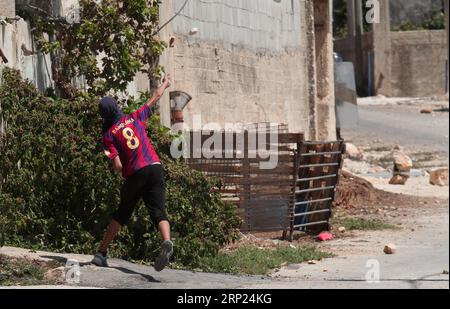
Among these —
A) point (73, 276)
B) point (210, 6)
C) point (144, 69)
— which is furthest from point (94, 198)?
point (210, 6)

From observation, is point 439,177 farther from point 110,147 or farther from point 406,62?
point 406,62

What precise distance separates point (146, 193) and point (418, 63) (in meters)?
31.5

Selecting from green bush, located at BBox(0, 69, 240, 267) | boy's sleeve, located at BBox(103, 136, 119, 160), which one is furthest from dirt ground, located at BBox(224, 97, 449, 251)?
boy's sleeve, located at BBox(103, 136, 119, 160)

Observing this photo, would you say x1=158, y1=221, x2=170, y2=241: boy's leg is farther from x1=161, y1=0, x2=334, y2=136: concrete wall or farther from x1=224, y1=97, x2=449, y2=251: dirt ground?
x1=161, y1=0, x2=334, y2=136: concrete wall

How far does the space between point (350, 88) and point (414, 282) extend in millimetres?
15346

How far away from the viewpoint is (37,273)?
331 inches

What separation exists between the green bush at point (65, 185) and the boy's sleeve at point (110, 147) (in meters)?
0.77

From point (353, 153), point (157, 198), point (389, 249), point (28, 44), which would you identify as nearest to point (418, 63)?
point (353, 153)

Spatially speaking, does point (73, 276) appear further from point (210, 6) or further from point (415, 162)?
point (415, 162)

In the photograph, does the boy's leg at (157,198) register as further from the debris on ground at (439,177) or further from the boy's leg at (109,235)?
the debris on ground at (439,177)

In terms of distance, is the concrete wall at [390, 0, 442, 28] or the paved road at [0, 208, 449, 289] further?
the concrete wall at [390, 0, 442, 28]

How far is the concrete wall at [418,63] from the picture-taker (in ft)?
127

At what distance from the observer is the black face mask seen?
878cm

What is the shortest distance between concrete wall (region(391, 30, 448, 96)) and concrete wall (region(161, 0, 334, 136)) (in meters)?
20.8
